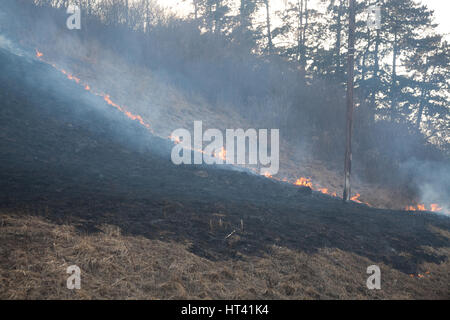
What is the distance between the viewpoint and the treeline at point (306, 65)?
835 inches

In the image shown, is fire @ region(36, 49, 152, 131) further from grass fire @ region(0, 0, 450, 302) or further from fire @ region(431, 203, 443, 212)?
fire @ region(431, 203, 443, 212)

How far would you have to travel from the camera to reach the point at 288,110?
2236 cm

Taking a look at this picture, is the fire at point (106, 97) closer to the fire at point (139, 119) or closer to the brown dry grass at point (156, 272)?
the fire at point (139, 119)

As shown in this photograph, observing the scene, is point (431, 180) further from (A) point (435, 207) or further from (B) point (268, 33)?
(B) point (268, 33)

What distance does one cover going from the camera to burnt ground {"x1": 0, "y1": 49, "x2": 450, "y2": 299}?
4559mm

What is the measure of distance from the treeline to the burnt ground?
941 cm

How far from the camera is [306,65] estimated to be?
2853cm

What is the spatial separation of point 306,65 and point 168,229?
82.8 feet

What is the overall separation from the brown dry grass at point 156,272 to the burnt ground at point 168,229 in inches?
0.8

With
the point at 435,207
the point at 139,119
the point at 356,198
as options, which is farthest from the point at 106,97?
the point at 435,207

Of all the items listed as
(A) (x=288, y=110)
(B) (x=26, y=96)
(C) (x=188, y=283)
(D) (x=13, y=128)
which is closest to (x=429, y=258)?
(C) (x=188, y=283)

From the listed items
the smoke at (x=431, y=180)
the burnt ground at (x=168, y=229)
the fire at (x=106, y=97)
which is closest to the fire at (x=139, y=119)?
the fire at (x=106, y=97)

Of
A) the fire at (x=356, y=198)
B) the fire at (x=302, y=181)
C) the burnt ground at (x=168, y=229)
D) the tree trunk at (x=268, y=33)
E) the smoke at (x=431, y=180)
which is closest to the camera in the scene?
the burnt ground at (x=168, y=229)
